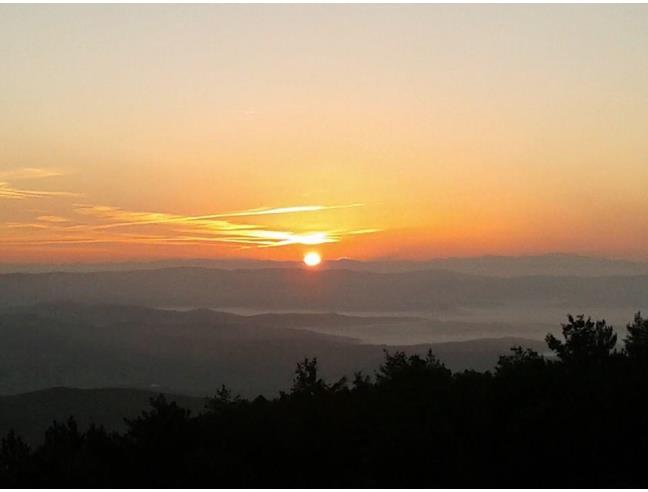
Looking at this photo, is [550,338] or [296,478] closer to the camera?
[296,478]

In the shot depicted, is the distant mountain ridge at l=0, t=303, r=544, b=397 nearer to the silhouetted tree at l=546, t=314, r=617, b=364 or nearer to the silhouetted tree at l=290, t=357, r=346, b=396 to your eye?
the silhouetted tree at l=546, t=314, r=617, b=364

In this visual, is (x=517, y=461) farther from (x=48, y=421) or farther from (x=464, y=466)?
(x=48, y=421)

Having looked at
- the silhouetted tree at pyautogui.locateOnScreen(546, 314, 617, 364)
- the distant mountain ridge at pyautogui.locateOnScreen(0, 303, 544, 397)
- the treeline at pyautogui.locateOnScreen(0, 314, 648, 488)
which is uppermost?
the silhouetted tree at pyautogui.locateOnScreen(546, 314, 617, 364)

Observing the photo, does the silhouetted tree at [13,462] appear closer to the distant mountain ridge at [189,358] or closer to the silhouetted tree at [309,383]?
the silhouetted tree at [309,383]

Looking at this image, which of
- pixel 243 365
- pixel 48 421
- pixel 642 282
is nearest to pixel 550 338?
pixel 48 421

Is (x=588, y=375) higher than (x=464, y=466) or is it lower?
higher

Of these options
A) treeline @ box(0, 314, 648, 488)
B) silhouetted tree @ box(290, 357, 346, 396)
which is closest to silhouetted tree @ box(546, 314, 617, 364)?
treeline @ box(0, 314, 648, 488)

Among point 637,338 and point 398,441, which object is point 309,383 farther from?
point 637,338

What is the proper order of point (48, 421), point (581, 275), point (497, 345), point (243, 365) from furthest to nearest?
point (581, 275), point (243, 365), point (497, 345), point (48, 421)

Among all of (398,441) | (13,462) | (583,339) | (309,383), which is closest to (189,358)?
(583,339)
